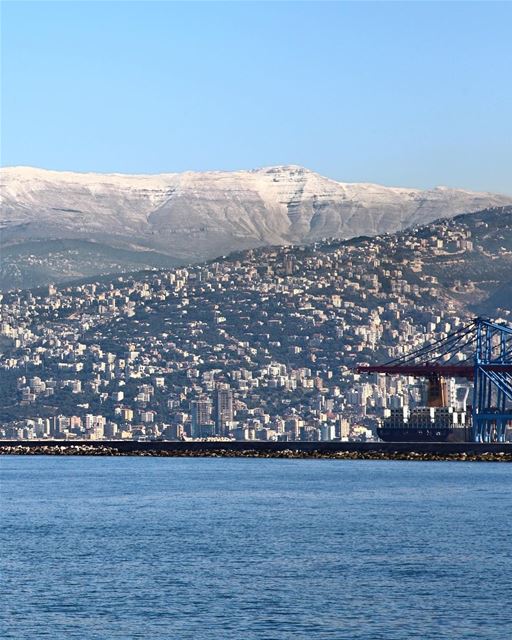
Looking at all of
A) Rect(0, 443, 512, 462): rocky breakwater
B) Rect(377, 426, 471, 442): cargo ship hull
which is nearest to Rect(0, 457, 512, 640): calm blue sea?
Rect(0, 443, 512, 462): rocky breakwater

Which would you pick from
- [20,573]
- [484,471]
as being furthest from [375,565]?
[484,471]

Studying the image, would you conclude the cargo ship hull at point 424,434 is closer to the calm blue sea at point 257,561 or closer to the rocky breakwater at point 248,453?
the rocky breakwater at point 248,453

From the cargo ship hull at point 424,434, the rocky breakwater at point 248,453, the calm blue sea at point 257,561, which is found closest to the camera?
the calm blue sea at point 257,561

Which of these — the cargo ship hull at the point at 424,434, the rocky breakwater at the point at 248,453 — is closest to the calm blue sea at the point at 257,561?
the rocky breakwater at the point at 248,453

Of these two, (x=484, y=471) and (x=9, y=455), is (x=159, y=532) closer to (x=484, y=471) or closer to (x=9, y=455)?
(x=484, y=471)

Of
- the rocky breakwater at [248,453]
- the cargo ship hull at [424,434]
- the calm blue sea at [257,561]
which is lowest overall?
the calm blue sea at [257,561]

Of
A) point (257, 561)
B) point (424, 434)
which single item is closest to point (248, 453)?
point (424, 434)
